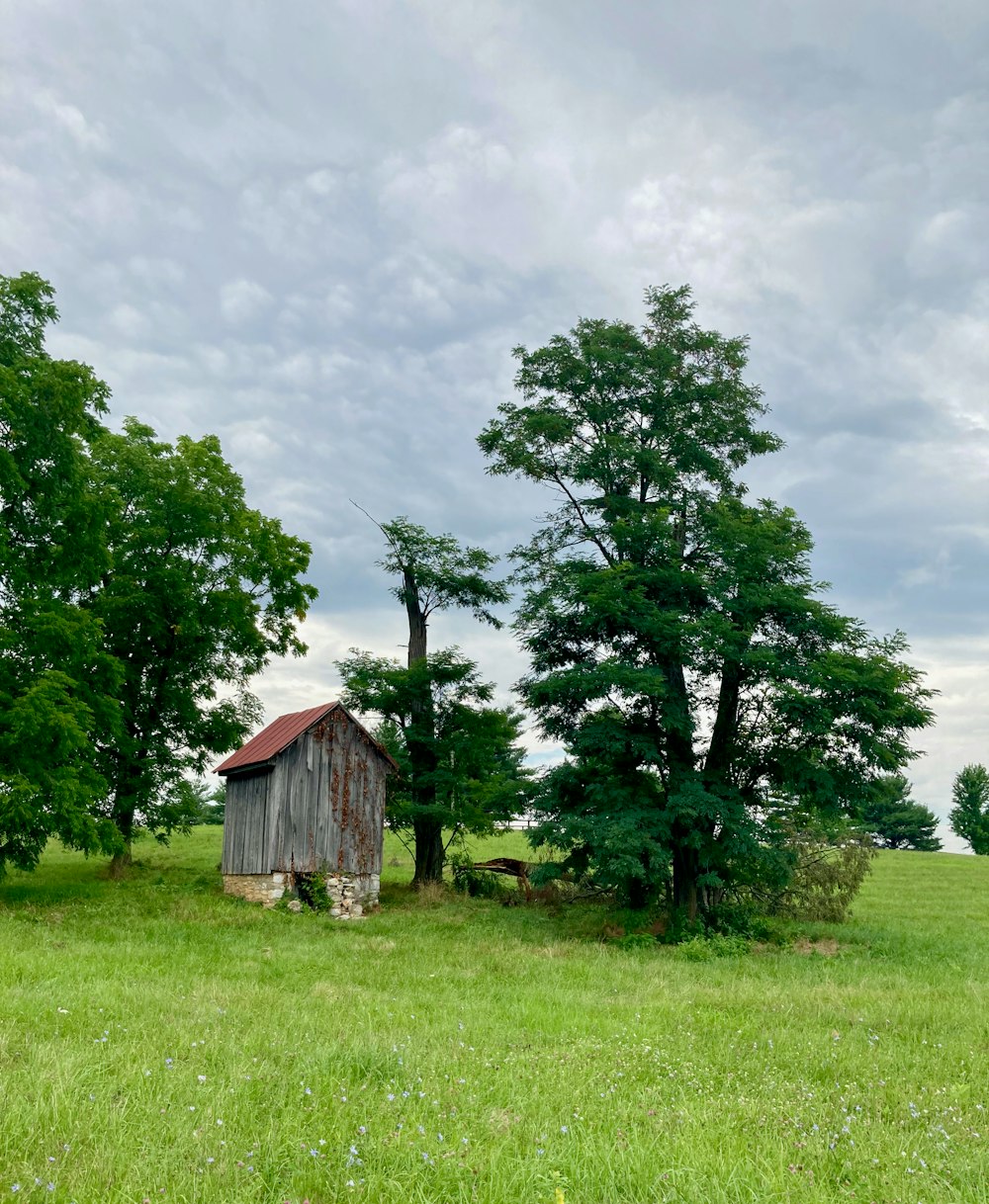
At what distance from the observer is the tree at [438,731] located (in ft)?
94.8

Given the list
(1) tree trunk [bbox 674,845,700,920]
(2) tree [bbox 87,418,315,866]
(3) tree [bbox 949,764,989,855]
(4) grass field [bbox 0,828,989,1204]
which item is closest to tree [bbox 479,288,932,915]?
(1) tree trunk [bbox 674,845,700,920]

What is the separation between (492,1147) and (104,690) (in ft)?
71.7

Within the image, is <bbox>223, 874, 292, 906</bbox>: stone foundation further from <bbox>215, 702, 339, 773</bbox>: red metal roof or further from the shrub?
the shrub

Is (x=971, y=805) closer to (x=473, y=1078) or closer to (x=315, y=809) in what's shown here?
(x=315, y=809)

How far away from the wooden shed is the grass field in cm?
850

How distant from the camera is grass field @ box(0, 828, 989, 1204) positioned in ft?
16.4

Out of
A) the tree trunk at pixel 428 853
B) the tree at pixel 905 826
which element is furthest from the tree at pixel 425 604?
the tree at pixel 905 826

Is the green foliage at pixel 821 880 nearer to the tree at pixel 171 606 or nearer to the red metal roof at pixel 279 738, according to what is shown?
the red metal roof at pixel 279 738

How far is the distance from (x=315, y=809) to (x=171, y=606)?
332 inches

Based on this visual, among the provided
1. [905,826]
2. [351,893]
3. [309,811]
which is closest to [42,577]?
[309,811]

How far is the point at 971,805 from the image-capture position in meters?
88.5

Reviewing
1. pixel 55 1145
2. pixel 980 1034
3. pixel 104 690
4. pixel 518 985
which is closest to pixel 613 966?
pixel 518 985

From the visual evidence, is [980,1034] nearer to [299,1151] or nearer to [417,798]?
[299,1151]

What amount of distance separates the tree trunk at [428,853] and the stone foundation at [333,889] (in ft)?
12.2
